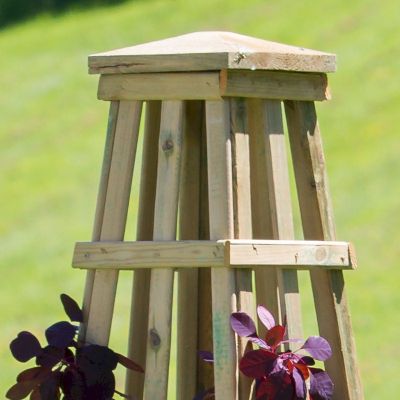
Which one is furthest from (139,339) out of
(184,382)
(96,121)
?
(96,121)

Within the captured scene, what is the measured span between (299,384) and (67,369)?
25.3 inches

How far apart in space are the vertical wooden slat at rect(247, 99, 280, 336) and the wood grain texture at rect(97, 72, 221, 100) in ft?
0.80

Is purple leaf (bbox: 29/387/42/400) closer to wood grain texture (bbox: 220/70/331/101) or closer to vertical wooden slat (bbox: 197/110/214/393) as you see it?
vertical wooden slat (bbox: 197/110/214/393)

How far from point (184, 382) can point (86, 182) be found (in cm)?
1059

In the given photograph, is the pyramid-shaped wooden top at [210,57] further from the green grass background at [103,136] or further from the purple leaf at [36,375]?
the green grass background at [103,136]

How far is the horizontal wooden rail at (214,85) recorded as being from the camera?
3.27 meters

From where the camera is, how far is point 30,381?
11.0ft

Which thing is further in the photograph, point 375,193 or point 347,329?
point 375,193

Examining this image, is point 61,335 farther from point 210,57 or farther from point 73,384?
point 210,57

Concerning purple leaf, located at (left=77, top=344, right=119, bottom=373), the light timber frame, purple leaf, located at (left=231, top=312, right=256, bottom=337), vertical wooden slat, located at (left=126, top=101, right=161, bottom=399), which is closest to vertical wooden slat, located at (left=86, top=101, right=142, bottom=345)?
the light timber frame

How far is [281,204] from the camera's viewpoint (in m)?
3.37

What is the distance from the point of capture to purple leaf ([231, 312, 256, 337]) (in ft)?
10.3

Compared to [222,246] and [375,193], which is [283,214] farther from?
[375,193]

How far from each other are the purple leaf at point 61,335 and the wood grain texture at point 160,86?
2.18 feet
